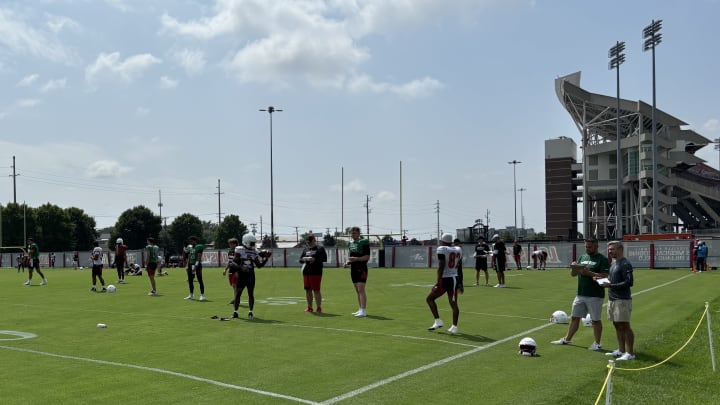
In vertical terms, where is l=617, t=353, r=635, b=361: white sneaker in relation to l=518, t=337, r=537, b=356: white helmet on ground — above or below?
below

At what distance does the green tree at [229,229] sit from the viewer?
405ft

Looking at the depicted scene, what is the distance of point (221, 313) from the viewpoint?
16.0m

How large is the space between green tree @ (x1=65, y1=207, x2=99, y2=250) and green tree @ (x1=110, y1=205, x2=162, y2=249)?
411 cm

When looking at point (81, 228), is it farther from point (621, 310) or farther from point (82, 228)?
point (621, 310)

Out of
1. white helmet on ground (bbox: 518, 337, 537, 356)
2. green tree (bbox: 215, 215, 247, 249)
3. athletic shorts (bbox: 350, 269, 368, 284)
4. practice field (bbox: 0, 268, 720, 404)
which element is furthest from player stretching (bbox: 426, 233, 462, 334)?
green tree (bbox: 215, 215, 247, 249)

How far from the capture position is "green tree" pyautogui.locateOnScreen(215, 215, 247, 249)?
123562 mm

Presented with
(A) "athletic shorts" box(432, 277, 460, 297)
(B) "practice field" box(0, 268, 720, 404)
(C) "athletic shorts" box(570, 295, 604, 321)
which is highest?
(A) "athletic shorts" box(432, 277, 460, 297)

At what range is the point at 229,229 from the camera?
125062 millimetres

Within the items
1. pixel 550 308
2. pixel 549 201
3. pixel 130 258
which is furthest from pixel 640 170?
pixel 550 308

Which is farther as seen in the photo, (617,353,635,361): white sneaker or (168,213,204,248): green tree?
(168,213,204,248): green tree

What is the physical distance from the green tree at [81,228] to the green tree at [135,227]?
4.11 metres

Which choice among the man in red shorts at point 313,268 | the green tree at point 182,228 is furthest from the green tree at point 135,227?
the man in red shorts at point 313,268

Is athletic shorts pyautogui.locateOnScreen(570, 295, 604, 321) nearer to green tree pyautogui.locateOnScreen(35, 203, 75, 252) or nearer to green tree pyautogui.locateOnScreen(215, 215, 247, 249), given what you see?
green tree pyautogui.locateOnScreen(35, 203, 75, 252)

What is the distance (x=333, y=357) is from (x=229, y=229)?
117880 millimetres
